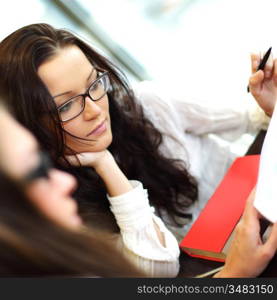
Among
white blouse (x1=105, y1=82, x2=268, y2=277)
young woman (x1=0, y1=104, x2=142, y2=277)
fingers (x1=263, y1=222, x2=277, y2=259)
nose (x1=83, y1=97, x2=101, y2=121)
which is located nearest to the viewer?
young woman (x1=0, y1=104, x2=142, y2=277)

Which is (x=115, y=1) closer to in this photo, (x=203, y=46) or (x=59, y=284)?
(x=203, y=46)

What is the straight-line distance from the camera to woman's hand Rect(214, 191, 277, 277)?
54 centimetres

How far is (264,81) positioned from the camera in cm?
72

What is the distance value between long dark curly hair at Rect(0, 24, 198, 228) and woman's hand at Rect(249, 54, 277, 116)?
0.20m

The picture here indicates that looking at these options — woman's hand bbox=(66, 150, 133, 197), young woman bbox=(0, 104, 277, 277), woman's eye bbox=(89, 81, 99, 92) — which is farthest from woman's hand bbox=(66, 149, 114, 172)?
young woman bbox=(0, 104, 277, 277)

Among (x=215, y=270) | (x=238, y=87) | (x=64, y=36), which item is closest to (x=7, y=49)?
(x=64, y=36)

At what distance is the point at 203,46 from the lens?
1.23 m

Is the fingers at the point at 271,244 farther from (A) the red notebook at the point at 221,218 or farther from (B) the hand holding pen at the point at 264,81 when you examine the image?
(B) the hand holding pen at the point at 264,81

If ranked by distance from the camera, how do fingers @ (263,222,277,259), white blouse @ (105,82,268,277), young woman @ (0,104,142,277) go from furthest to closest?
white blouse @ (105,82,268,277) → fingers @ (263,222,277,259) → young woman @ (0,104,142,277)

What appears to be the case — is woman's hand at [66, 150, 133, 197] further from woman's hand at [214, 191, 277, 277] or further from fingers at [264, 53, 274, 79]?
fingers at [264, 53, 274, 79]

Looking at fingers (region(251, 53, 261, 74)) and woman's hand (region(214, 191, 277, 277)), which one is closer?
woman's hand (region(214, 191, 277, 277))

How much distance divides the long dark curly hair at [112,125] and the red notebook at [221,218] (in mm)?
105

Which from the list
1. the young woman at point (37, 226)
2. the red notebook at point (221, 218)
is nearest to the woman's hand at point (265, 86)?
the red notebook at point (221, 218)

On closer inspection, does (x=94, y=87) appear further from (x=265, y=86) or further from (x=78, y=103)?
(x=265, y=86)
